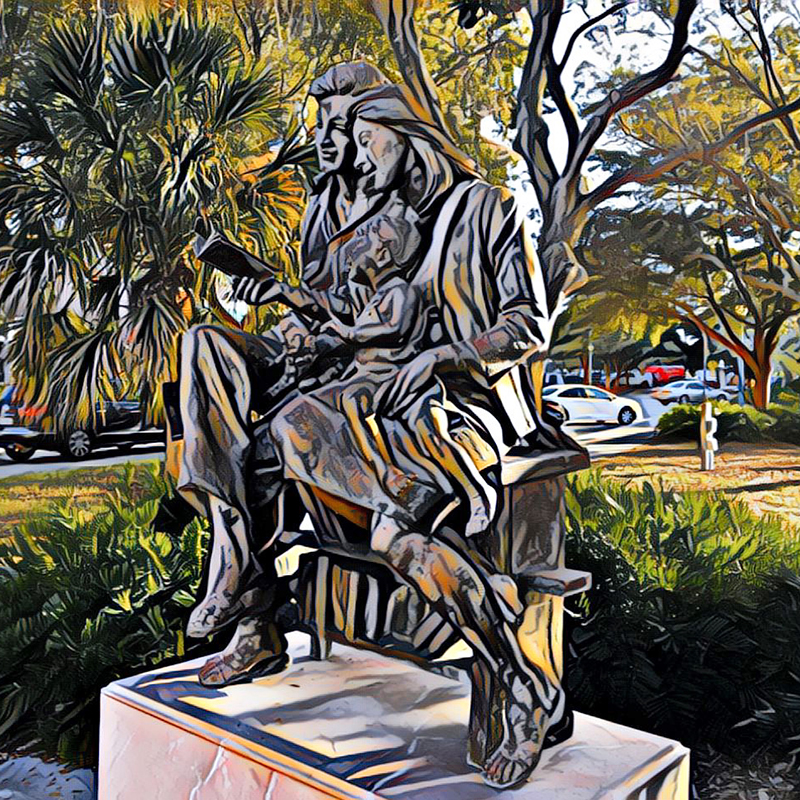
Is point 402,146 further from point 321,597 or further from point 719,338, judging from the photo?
point 719,338

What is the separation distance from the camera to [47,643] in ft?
10.8

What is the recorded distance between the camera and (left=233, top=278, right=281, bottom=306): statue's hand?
1.99 meters

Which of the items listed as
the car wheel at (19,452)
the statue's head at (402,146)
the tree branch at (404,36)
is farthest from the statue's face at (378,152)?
the car wheel at (19,452)

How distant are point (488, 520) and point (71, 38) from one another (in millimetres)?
4823

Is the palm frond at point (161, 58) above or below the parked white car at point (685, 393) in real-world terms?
above

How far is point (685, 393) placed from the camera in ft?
21.0

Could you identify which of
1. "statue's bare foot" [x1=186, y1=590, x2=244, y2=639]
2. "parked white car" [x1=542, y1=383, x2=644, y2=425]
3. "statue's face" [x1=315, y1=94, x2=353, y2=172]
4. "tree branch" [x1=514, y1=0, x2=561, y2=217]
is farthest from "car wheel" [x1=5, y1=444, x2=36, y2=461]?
"statue's face" [x1=315, y1=94, x2=353, y2=172]

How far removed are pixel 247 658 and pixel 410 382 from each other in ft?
2.84

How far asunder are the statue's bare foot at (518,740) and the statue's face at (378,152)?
1.12m

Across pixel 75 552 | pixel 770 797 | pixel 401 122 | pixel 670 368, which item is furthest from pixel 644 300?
pixel 401 122

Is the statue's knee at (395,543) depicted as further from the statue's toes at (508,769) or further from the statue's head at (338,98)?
the statue's head at (338,98)

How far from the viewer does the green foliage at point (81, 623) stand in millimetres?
3188

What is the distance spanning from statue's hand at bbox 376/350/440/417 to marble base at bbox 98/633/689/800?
2.31ft

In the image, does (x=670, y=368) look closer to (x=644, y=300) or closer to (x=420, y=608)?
(x=644, y=300)
